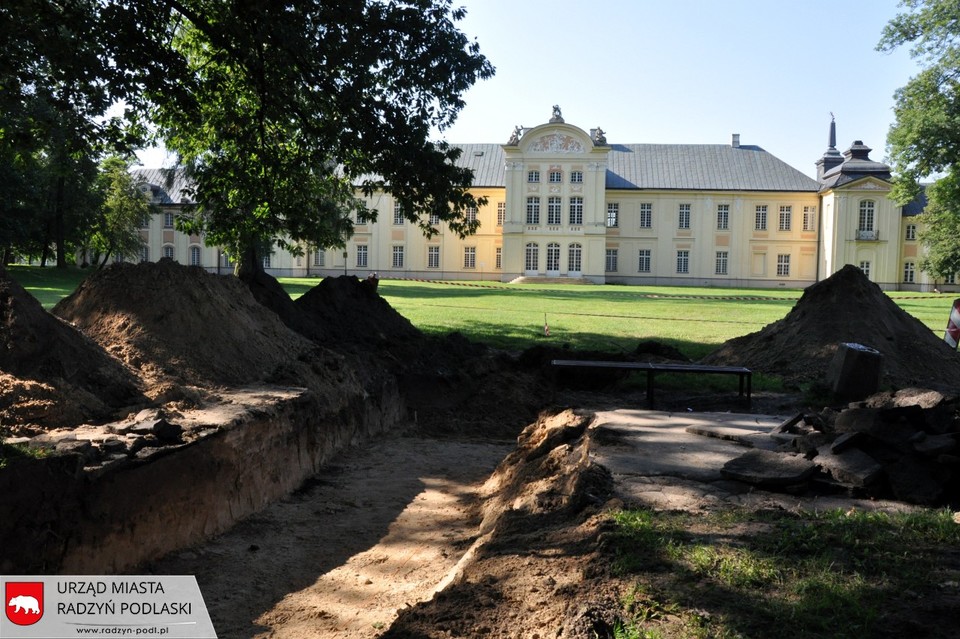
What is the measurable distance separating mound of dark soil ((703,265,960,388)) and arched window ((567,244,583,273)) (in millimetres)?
55667

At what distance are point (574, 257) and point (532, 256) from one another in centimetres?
346

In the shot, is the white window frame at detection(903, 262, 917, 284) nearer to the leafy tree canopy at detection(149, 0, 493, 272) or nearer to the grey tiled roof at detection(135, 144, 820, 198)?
the grey tiled roof at detection(135, 144, 820, 198)

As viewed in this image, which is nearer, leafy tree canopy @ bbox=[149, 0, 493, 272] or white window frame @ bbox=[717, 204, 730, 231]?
leafy tree canopy @ bbox=[149, 0, 493, 272]

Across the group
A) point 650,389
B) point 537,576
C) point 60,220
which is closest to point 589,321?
point 650,389

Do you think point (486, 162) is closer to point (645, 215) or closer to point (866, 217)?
point (645, 215)

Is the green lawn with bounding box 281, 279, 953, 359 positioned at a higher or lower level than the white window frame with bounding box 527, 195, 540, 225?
lower

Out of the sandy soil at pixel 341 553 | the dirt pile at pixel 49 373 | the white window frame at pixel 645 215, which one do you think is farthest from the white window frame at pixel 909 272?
the dirt pile at pixel 49 373

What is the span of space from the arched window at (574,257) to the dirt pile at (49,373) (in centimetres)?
6430

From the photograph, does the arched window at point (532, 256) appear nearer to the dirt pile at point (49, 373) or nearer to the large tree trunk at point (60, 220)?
the large tree trunk at point (60, 220)

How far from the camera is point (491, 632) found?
152 inches

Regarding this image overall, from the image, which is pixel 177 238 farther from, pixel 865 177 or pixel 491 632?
pixel 491 632

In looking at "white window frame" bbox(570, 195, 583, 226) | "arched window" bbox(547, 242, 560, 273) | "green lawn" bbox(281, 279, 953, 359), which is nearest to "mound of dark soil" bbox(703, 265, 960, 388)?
"green lawn" bbox(281, 279, 953, 359)

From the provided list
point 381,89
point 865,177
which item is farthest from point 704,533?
point 865,177

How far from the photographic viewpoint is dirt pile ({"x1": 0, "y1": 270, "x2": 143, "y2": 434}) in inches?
243
